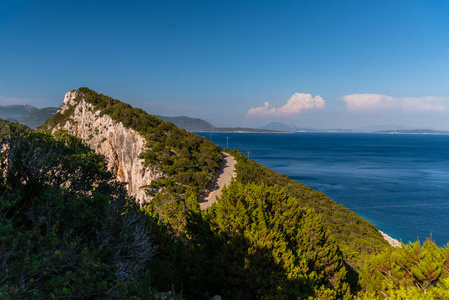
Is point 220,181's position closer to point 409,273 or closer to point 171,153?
point 171,153

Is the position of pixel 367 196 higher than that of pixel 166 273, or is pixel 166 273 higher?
pixel 166 273

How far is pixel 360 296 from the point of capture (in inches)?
412

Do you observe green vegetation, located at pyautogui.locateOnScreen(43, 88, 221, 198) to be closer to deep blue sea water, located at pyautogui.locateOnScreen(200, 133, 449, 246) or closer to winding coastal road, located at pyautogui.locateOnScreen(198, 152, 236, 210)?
winding coastal road, located at pyautogui.locateOnScreen(198, 152, 236, 210)

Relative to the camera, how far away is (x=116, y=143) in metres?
45.0

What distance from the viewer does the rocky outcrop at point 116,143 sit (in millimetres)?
35812

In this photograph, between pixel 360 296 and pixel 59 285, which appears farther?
pixel 360 296

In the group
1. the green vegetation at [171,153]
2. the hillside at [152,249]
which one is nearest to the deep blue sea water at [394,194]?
the hillside at [152,249]

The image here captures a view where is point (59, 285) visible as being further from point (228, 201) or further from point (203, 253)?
point (228, 201)

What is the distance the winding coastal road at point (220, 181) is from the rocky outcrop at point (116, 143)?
715cm

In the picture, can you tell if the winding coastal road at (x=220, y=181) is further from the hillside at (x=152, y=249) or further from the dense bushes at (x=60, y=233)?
the dense bushes at (x=60, y=233)

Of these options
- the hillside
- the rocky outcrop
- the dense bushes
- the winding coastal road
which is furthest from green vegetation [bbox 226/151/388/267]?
the rocky outcrop

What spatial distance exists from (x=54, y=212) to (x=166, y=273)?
5352mm

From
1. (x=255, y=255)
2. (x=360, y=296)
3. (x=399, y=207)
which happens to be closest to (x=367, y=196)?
(x=399, y=207)

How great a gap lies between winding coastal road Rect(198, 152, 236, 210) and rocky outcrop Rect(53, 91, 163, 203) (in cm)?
715
